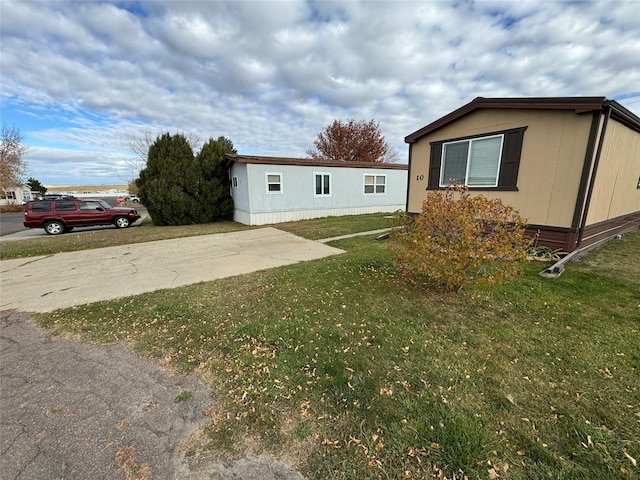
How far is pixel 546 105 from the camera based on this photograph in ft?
19.9

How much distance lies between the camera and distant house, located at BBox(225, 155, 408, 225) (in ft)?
41.9

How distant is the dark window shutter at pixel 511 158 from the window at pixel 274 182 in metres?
8.96

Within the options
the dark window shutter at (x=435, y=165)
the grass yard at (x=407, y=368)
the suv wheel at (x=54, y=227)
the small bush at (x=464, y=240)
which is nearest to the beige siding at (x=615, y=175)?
the grass yard at (x=407, y=368)

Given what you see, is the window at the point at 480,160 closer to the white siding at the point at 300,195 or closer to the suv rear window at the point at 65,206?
the white siding at the point at 300,195

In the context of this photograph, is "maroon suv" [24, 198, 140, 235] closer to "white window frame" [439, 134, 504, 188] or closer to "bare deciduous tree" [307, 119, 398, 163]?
"white window frame" [439, 134, 504, 188]

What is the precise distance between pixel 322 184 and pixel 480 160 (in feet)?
26.8

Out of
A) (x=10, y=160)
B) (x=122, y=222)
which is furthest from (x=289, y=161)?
(x=10, y=160)

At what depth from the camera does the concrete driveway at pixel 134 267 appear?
5.02m

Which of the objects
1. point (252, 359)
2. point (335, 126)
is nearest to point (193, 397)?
point (252, 359)

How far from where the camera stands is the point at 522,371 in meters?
2.66

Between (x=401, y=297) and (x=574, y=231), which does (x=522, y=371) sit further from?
(x=574, y=231)

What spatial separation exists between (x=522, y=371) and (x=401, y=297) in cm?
187

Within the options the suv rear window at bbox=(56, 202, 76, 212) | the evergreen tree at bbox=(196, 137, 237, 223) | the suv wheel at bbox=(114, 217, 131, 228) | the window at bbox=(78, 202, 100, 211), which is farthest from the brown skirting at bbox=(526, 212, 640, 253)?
the suv rear window at bbox=(56, 202, 76, 212)

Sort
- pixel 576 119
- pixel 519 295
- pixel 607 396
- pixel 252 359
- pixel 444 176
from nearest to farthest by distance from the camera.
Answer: pixel 607 396 < pixel 252 359 < pixel 519 295 < pixel 576 119 < pixel 444 176
